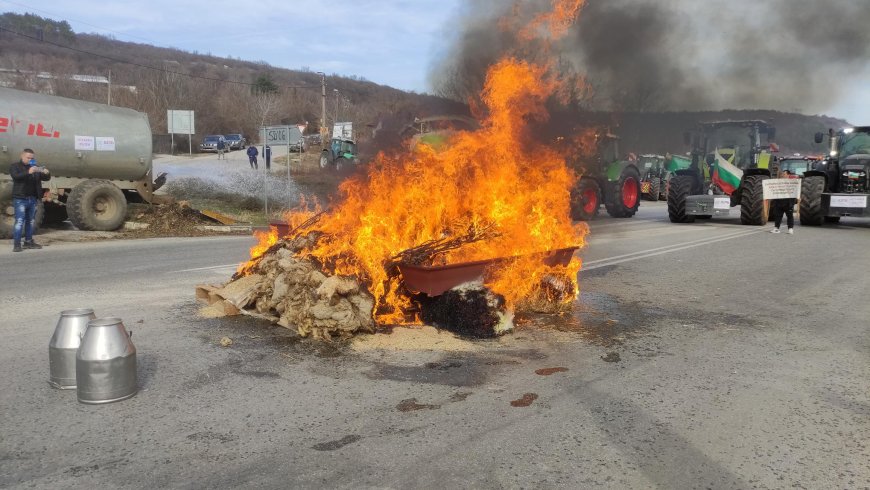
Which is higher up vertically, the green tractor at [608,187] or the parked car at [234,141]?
the parked car at [234,141]

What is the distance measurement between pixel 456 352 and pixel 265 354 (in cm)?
158

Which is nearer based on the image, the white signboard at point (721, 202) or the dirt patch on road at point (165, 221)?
the dirt patch on road at point (165, 221)

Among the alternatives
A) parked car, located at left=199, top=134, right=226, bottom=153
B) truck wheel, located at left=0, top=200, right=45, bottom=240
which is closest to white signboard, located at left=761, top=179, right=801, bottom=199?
truck wheel, located at left=0, top=200, right=45, bottom=240

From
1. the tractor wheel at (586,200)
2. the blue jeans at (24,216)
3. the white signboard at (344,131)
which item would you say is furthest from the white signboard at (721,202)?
the white signboard at (344,131)

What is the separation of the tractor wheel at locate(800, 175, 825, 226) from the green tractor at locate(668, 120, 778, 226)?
93 centimetres

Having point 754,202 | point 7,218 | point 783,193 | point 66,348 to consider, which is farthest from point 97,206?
point 754,202

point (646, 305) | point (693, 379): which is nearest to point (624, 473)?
point (693, 379)

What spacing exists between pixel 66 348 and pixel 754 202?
56.9 feet

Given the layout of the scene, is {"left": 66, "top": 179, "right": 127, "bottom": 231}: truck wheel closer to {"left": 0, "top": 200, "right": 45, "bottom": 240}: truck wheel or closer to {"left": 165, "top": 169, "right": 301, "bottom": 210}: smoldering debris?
{"left": 0, "top": 200, "right": 45, "bottom": 240}: truck wheel

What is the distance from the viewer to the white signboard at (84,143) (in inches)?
525

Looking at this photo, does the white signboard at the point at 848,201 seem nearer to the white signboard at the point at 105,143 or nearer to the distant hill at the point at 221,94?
the distant hill at the point at 221,94

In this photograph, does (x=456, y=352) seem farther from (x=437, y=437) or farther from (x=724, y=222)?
(x=724, y=222)

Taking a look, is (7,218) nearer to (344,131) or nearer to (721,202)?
(721,202)

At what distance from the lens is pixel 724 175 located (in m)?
18.4
